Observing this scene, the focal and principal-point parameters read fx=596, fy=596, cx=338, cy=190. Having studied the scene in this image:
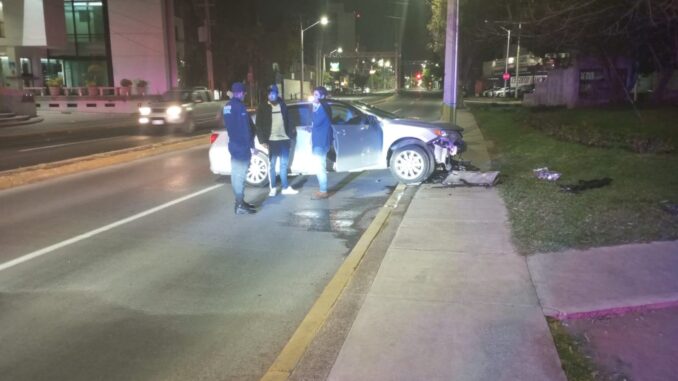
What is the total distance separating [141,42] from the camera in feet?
136

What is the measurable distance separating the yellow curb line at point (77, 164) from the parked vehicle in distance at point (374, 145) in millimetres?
4582

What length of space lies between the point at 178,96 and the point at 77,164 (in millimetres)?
11030

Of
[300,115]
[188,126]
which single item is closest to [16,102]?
[188,126]

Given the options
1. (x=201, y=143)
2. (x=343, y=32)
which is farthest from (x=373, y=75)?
(x=201, y=143)

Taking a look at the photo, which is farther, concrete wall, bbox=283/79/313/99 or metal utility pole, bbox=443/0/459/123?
concrete wall, bbox=283/79/313/99

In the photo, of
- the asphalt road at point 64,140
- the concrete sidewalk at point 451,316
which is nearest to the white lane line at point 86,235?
the concrete sidewalk at point 451,316

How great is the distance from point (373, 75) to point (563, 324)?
5277 inches

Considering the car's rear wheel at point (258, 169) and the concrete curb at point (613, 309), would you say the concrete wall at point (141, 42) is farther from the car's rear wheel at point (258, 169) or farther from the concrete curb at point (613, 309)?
the concrete curb at point (613, 309)

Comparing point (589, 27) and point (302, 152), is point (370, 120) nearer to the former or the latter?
point (302, 152)

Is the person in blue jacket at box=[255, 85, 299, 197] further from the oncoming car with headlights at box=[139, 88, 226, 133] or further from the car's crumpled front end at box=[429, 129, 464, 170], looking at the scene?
the oncoming car with headlights at box=[139, 88, 226, 133]

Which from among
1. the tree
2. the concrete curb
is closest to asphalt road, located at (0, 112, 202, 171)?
the tree

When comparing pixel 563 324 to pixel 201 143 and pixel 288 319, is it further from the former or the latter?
pixel 201 143

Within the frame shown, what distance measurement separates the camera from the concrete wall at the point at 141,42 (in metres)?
40.9

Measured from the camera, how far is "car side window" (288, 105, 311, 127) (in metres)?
10.9
